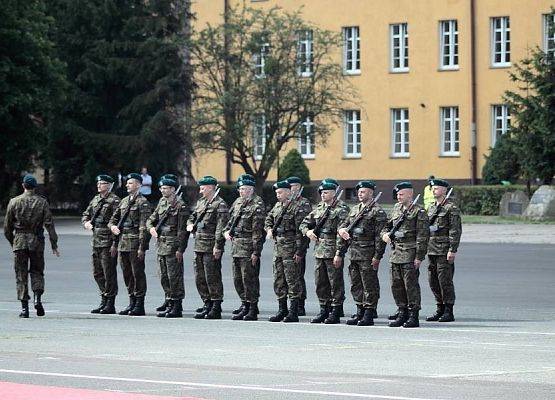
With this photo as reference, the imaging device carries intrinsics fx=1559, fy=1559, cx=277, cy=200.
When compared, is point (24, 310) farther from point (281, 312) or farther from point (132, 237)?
point (281, 312)

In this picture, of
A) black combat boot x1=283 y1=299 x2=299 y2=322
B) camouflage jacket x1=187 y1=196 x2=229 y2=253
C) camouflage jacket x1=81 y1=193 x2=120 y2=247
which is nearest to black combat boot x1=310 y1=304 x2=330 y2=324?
black combat boot x1=283 y1=299 x2=299 y2=322

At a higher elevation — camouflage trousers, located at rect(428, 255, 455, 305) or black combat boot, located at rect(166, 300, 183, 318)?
camouflage trousers, located at rect(428, 255, 455, 305)

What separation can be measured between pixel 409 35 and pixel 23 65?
1938 cm

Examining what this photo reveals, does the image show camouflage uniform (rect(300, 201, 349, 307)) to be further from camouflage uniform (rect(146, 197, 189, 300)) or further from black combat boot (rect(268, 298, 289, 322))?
camouflage uniform (rect(146, 197, 189, 300))

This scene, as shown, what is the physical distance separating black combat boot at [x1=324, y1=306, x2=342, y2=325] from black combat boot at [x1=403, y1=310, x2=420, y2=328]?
1.10m

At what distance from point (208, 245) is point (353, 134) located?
4958 centimetres

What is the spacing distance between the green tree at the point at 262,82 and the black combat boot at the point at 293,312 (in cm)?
3770

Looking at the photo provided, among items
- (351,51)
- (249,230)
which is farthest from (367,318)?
(351,51)

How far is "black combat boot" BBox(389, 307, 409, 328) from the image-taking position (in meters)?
19.8

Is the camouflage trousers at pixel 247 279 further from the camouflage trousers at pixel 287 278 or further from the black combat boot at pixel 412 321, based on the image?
the black combat boot at pixel 412 321

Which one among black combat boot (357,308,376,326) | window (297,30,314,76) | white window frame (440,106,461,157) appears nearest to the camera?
black combat boot (357,308,376,326)

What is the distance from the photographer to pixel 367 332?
62.1 ft

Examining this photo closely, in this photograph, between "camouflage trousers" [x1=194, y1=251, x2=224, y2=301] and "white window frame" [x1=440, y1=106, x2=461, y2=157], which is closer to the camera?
"camouflage trousers" [x1=194, y1=251, x2=224, y2=301]

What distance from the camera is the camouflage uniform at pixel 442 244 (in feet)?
67.7
